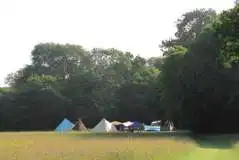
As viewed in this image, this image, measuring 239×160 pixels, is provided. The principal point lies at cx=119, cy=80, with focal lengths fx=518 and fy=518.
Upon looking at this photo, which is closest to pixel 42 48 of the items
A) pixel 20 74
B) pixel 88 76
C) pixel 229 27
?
pixel 20 74

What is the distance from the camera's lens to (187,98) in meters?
50.3

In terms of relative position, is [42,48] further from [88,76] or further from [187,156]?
[187,156]

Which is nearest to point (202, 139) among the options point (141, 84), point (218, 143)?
point (218, 143)

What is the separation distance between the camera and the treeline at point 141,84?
161 ft

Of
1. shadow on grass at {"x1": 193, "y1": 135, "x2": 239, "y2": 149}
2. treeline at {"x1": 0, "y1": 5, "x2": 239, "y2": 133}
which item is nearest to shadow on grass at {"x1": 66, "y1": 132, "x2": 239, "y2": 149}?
shadow on grass at {"x1": 193, "y1": 135, "x2": 239, "y2": 149}

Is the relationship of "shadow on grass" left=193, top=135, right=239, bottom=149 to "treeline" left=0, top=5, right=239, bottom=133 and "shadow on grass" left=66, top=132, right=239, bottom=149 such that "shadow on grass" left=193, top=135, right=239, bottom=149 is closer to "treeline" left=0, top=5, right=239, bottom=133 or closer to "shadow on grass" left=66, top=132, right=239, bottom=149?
"shadow on grass" left=66, top=132, right=239, bottom=149

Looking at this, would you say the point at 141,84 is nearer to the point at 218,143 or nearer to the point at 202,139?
the point at 202,139

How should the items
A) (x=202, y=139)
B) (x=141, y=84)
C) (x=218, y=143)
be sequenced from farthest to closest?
1. (x=141, y=84)
2. (x=202, y=139)
3. (x=218, y=143)

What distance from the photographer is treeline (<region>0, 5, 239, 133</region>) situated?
49.0m

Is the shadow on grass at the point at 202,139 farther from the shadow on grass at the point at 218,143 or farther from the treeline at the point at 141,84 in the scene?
the treeline at the point at 141,84

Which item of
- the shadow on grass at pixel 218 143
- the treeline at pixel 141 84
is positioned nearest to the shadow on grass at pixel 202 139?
the shadow on grass at pixel 218 143

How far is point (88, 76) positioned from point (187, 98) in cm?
4271

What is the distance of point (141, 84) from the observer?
3406 inches

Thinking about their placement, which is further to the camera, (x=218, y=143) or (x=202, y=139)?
(x=202, y=139)
